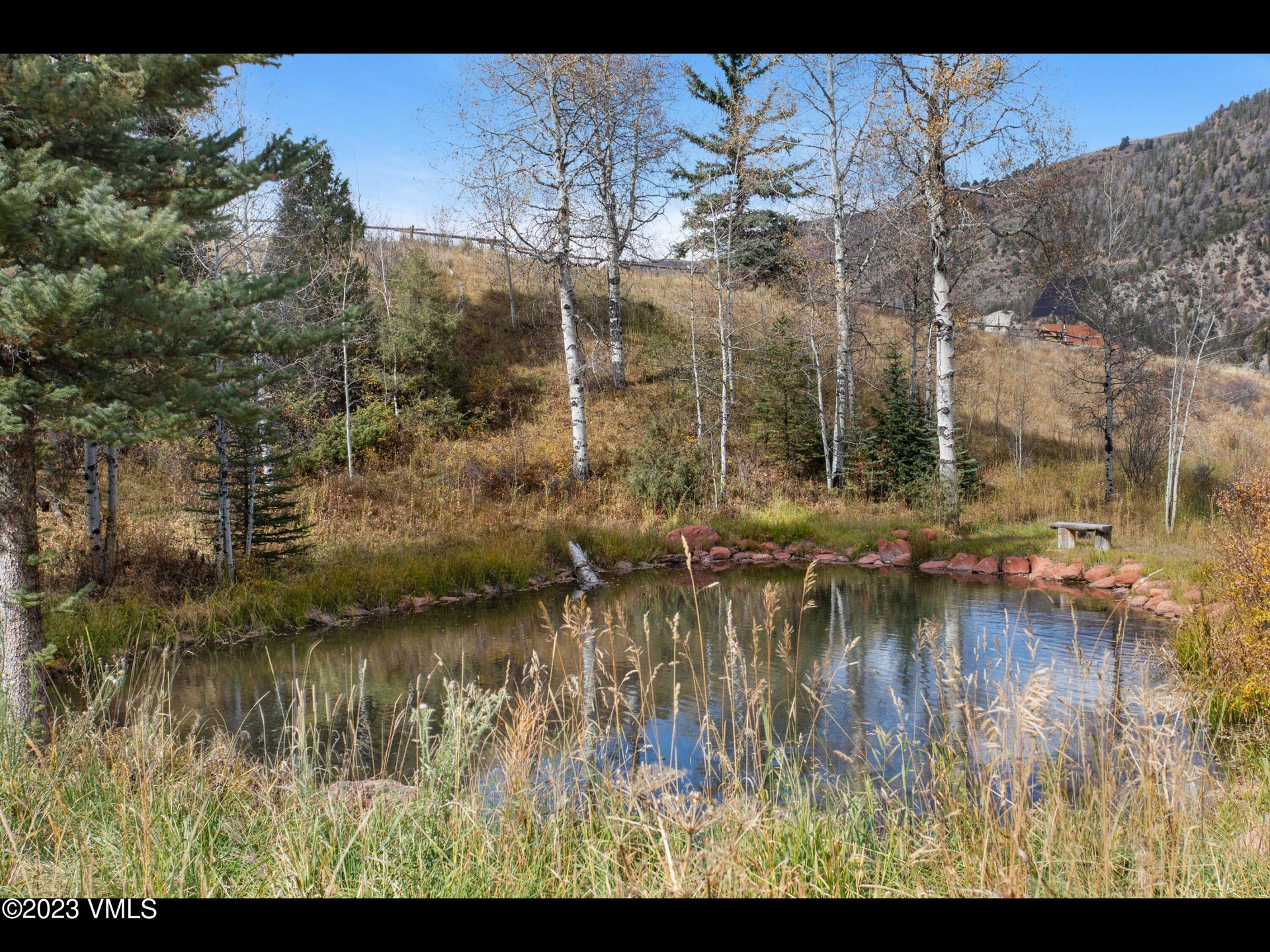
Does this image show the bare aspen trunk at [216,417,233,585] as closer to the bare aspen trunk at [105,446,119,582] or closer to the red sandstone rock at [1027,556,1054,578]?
the bare aspen trunk at [105,446,119,582]

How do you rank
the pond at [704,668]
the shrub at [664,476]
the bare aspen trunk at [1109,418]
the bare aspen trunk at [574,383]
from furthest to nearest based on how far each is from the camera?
the bare aspen trunk at [574,383] < the shrub at [664,476] < the bare aspen trunk at [1109,418] < the pond at [704,668]

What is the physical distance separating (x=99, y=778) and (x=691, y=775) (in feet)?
10.8

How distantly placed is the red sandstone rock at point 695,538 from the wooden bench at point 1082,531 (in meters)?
5.50

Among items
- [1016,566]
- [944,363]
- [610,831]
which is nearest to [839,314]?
[944,363]

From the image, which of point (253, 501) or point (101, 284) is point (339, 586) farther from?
point (101, 284)

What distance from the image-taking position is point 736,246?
23.2 metres

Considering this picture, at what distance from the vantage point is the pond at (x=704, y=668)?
4.64 m

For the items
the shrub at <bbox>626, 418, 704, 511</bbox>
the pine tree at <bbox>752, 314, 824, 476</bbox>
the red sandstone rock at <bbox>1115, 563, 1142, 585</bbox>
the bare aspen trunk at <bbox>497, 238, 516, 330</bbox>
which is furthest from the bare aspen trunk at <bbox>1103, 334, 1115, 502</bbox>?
the bare aspen trunk at <bbox>497, 238, 516, 330</bbox>

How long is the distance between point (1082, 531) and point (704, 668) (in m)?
11.0

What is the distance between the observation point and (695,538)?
47.9ft

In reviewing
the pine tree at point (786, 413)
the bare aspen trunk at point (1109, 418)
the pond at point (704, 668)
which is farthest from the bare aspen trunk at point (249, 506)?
the bare aspen trunk at point (1109, 418)

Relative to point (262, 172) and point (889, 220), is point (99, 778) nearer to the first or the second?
point (262, 172)

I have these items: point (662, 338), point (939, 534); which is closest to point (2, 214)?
point (939, 534)

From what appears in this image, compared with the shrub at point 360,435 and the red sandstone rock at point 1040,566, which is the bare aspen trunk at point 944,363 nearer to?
the red sandstone rock at point 1040,566
